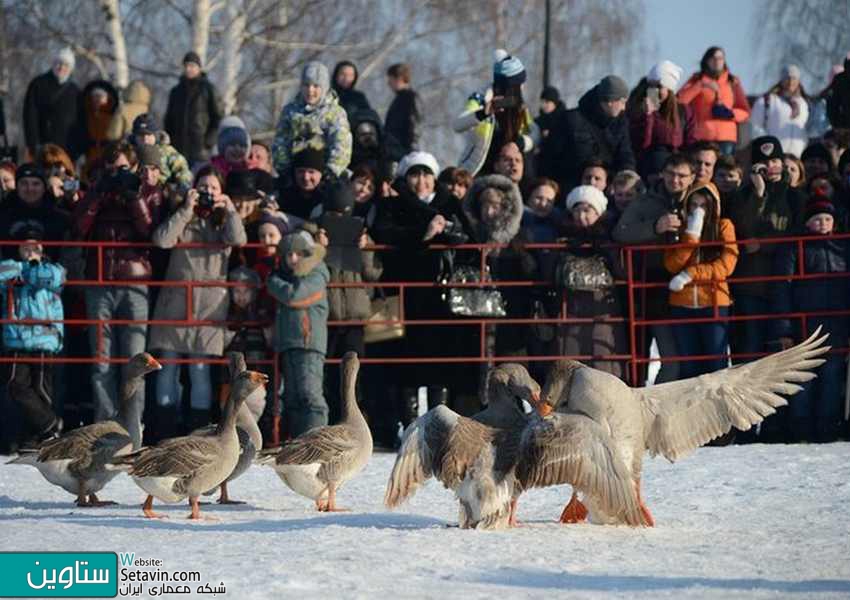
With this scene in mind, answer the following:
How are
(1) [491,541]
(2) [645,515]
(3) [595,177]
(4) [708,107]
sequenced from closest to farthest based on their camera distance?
(1) [491,541] → (2) [645,515] → (3) [595,177] → (4) [708,107]

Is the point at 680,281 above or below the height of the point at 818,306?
above

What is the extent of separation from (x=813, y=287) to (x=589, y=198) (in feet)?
6.25

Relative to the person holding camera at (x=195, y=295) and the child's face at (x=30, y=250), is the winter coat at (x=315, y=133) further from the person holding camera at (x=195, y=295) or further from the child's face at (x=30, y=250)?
the child's face at (x=30, y=250)

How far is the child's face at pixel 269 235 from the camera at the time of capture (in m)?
15.4

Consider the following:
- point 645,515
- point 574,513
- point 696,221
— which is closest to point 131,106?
point 696,221

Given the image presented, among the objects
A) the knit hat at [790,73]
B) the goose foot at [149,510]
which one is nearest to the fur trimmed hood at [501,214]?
the goose foot at [149,510]

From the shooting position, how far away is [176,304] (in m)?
15.3

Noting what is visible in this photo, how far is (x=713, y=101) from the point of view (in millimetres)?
18000

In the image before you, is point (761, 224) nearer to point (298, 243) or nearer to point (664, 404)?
point (298, 243)

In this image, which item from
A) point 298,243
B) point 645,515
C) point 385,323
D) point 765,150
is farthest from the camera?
point 765,150

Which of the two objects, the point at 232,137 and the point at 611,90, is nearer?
the point at 611,90

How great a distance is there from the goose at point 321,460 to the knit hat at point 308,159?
4.27 meters

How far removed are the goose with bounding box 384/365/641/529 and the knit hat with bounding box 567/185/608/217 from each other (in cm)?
463

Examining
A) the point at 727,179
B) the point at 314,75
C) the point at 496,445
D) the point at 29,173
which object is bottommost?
the point at 496,445
